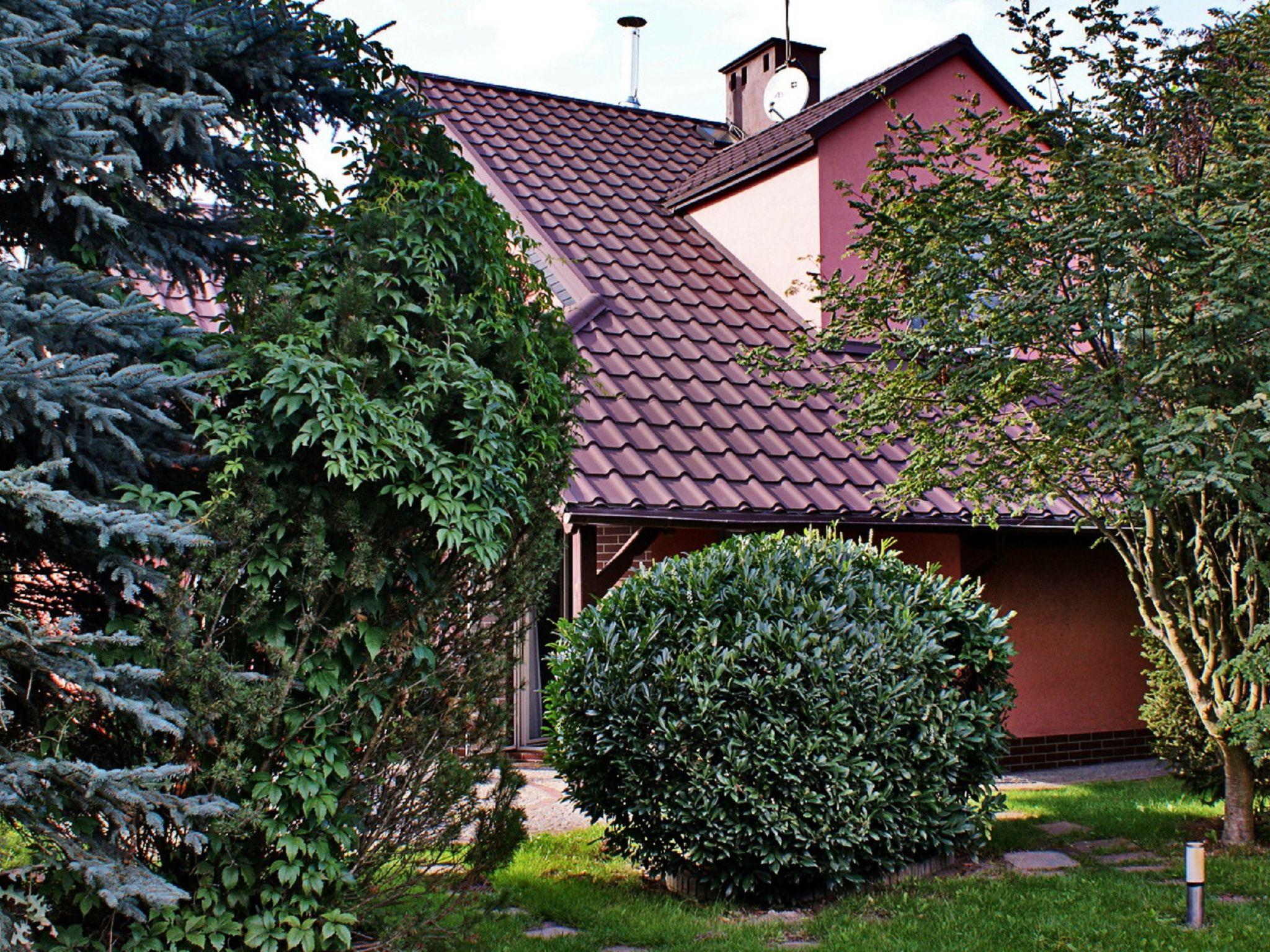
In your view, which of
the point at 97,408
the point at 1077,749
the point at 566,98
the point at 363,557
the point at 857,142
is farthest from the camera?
the point at 566,98

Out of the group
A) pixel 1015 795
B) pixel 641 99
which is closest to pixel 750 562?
pixel 1015 795

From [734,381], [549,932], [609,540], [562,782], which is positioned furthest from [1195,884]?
[609,540]

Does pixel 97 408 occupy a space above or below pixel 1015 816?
above

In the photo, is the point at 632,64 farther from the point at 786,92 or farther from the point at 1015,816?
the point at 1015,816

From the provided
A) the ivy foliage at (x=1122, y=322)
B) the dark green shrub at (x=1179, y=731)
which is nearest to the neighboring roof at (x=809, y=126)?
the ivy foliage at (x=1122, y=322)

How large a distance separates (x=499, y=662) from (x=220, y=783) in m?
1.14

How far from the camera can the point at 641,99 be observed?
1806 centimetres

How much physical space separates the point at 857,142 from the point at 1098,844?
7.33 meters

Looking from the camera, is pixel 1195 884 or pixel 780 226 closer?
pixel 1195 884

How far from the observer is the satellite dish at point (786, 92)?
48.6 feet

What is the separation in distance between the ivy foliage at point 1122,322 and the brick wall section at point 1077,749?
3.50 meters

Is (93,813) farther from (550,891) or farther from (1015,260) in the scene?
(1015,260)

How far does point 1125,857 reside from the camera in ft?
23.1

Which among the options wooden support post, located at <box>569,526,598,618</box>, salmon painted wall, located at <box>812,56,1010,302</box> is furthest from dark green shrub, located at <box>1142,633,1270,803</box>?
salmon painted wall, located at <box>812,56,1010,302</box>
